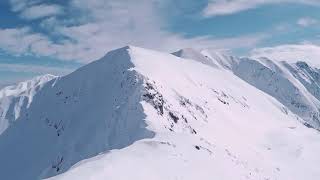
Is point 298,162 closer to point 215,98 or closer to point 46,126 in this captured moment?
point 215,98

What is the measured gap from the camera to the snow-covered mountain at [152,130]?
55.1 meters

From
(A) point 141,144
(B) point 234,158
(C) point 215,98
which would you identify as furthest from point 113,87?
(A) point 141,144

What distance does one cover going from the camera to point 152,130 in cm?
7625

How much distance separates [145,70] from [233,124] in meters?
22.8

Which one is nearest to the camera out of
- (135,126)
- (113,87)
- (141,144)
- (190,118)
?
(141,144)

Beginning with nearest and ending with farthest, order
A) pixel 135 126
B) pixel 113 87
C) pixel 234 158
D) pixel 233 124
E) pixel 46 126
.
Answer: pixel 234 158, pixel 135 126, pixel 233 124, pixel 113 87, pixel 46 126

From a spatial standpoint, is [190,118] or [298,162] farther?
[190,118]

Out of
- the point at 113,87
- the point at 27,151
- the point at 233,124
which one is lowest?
the point at 27,151

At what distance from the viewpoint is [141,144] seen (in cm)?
5694

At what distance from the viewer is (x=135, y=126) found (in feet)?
270

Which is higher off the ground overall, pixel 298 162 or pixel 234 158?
pixel 234 158

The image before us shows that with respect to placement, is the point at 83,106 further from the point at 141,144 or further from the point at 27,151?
the point at 141,144

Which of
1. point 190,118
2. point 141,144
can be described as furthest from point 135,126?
point 141,144

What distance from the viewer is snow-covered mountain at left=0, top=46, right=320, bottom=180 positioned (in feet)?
181
